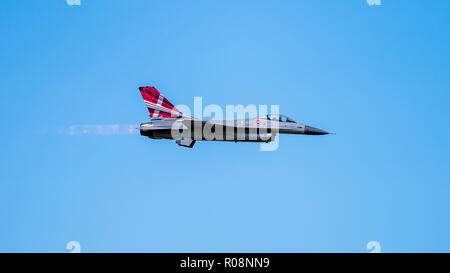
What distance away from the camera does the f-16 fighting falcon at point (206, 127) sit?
41844 mm

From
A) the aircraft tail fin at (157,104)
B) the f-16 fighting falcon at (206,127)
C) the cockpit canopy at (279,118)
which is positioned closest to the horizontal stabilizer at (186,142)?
the f-16 fighting falcon at (206,127)

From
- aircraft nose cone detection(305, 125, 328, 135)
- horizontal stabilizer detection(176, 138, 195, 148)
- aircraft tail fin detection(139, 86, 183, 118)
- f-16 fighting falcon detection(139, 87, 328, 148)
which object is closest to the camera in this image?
f-16 fighting falcon detection(139, 87, 328, 148)

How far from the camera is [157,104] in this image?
44250 mm

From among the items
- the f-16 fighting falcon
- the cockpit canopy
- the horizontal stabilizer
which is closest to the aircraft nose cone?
the f-16 fighting falcon

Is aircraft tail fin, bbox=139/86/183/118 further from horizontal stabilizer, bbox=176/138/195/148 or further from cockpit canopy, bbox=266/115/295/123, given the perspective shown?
cockpit canopy, bbox=266/115/295/123

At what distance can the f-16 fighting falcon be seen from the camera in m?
41.8

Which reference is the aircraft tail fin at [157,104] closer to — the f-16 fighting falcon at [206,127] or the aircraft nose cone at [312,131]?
the f-16 fighting falcon at [206,127]

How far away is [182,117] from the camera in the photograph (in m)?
43.4

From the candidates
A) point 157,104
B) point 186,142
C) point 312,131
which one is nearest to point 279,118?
point 312,131

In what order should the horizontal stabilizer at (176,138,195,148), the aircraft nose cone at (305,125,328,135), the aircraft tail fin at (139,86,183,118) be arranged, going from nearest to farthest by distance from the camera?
1. the horizontal stabilizer at (176,138,195,148)
2. the aircraft tail fin at (139,86,183,118)
3. the aircraft nose cone at (305,125,328,135)

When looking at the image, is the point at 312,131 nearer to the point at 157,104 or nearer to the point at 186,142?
the point at 186,142
